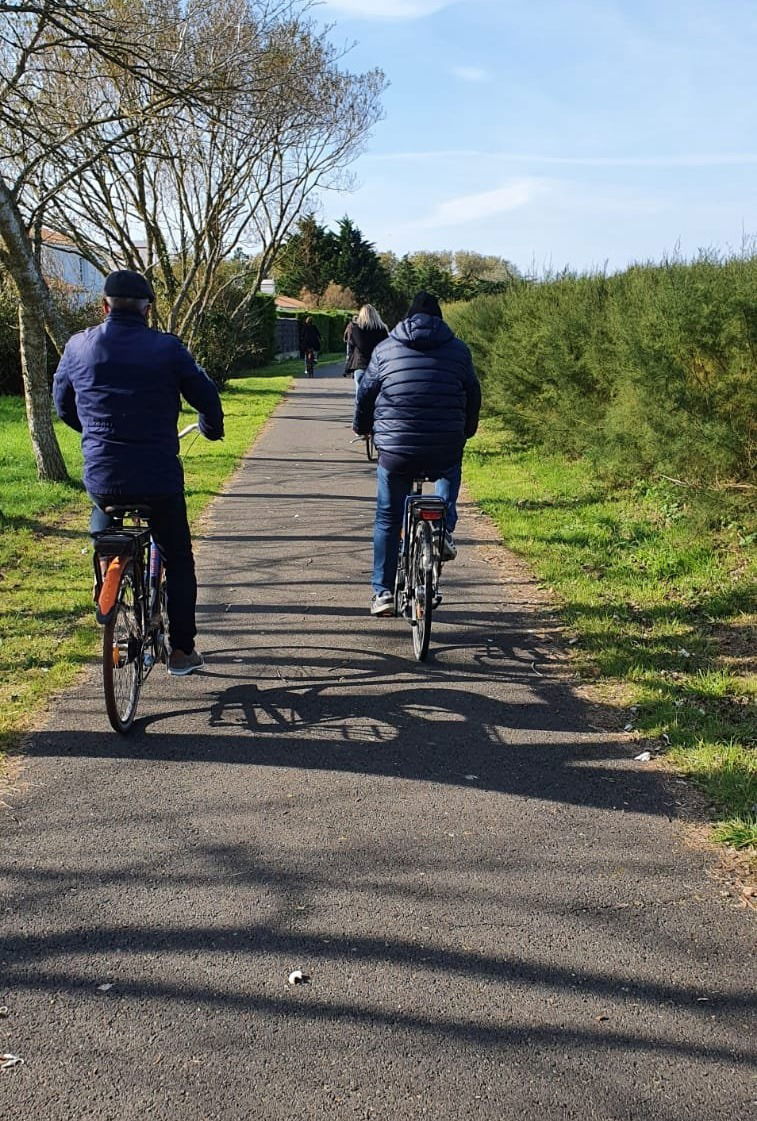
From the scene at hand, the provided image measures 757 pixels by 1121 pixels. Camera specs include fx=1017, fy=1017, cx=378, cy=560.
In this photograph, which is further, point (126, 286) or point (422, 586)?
point (422, 586)

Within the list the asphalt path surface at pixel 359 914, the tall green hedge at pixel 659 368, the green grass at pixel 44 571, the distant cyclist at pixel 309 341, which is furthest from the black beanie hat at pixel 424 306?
the distant cyclist at pixel 309 341

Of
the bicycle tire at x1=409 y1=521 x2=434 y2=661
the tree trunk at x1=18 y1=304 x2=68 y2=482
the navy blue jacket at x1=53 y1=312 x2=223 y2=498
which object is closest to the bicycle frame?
the navy blue jacket at x1=53 y1=312 x2=223 y2=498

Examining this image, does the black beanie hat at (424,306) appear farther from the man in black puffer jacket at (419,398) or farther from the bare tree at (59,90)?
the bare tree at (59,90)

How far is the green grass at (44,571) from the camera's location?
568cm

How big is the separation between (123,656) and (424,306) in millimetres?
2974

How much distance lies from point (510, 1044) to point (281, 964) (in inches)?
28.7

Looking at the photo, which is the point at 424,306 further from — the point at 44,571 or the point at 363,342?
the point at 363,342

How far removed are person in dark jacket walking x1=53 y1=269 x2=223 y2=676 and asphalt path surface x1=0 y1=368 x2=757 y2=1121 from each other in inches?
46.4

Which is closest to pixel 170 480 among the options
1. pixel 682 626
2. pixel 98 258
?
pixel 682 626

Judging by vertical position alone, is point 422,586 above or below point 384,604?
above

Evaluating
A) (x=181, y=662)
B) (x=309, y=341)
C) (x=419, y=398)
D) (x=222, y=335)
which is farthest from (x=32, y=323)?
(x=309, y=341)

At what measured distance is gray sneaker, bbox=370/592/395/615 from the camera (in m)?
6.91

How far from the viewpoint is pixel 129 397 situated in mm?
4828

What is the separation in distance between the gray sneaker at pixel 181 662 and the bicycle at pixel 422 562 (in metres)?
1.34
